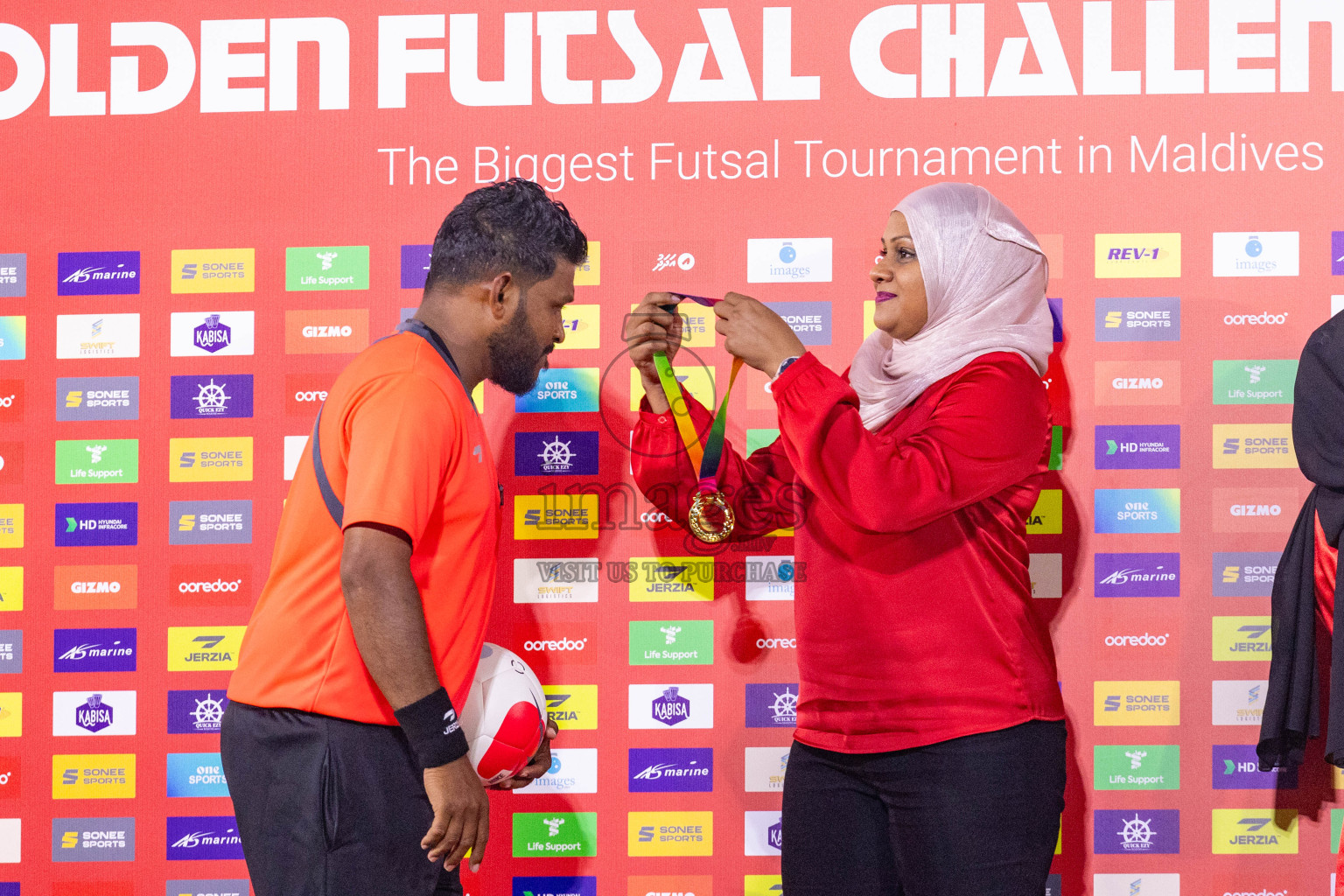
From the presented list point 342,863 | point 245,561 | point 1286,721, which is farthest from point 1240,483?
point 245,561

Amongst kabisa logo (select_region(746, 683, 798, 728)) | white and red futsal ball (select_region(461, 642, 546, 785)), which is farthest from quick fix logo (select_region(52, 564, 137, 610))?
kabisa logo (select_region(746, 683, 798, 728))

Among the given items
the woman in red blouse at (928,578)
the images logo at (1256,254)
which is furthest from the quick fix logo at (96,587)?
the images logo at (1256,254)

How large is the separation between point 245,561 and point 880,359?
187cm

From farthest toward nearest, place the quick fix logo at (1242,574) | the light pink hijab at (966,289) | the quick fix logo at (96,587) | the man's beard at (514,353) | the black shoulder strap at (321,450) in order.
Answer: the quick fix logo at (96,587) → the quick fix logo at (1242,574) → the light pink hijab at (966,289) → the man's beard at (514,353) → the black shoulder strap at (321,450)

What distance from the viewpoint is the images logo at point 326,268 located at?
9.08ft

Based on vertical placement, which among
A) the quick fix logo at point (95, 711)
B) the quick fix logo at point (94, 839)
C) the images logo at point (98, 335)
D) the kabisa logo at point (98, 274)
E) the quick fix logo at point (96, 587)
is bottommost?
the quick fix logo at point (94, 839)

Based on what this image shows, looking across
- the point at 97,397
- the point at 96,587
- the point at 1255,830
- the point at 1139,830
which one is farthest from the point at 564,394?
the point at 1255,830

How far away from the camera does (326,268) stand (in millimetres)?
2773

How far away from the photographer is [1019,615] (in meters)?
1.97

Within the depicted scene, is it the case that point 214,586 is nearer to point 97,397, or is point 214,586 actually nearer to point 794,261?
point 97,397

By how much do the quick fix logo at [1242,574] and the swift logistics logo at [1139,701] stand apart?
299mm

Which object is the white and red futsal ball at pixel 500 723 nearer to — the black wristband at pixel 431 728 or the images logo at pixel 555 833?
the black wristband at pixel 431 728

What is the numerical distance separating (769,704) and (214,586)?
1629mm

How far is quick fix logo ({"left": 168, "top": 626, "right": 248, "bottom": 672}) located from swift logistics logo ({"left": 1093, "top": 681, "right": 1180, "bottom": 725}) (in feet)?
8.04
